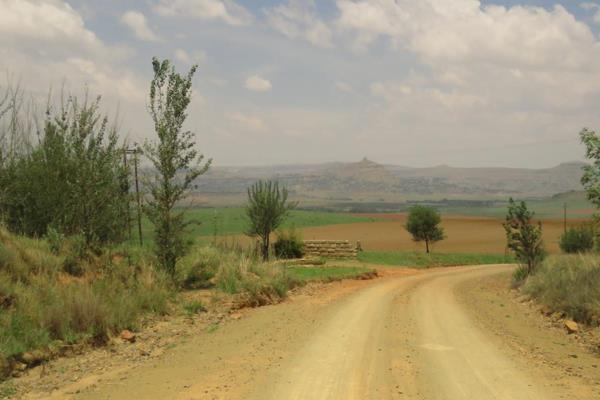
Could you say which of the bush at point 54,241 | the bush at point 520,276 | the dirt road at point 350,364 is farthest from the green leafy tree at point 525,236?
the bush at point 54,241

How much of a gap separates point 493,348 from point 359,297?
311 inches

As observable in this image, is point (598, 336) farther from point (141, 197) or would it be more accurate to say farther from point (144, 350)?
point (141, 197)

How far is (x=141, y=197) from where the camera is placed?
18.8 metres

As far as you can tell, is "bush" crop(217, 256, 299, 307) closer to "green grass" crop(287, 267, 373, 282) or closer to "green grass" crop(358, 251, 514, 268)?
"green grass" crop(287, 267, 373, 282)

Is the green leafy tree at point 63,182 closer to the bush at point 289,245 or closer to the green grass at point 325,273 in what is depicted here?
the green grass at point 325,273

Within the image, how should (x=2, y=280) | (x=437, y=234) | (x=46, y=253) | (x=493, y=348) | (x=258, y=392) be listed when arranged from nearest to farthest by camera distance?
(x=258, y=392), (x=493, y=348), (x=2, y=280), (x=46, y=253), (x=437, y=234)

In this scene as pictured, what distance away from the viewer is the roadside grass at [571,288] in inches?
558

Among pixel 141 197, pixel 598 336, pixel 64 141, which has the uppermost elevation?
pixel 64 141

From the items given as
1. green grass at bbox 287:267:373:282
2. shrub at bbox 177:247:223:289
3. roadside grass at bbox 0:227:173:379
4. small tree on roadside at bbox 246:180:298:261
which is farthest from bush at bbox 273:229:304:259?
roadside grass at bbox 0:227:173:379

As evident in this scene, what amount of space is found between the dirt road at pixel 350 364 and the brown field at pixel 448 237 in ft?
123

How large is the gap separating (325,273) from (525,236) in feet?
29.1

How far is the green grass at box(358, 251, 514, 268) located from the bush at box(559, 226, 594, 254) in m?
5.04

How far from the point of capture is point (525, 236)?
941 inches

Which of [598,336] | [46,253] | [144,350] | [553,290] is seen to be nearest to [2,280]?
[46,253]
